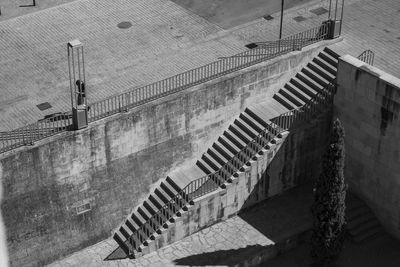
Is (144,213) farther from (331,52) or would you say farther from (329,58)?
(331,52)

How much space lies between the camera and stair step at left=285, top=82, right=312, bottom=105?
148 feet

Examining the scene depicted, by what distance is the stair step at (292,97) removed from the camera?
4503 centimetres

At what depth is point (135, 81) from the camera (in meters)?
43.7

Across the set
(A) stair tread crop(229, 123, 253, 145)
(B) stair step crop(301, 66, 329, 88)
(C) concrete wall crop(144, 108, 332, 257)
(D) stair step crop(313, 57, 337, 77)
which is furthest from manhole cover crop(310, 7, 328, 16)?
(A) stair tread crop(229, 123, 253, 145)

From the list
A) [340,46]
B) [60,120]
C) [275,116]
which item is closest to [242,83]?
[275,116]

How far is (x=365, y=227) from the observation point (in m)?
44.0

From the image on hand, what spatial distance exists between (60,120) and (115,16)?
10229 mm

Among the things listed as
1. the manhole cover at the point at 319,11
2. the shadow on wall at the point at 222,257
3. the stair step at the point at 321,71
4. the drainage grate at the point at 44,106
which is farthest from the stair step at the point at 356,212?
the drainage grate at the point at 44,106

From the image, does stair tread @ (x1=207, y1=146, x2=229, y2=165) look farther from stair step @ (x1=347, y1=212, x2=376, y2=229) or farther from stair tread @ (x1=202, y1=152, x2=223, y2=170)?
stair step @ (x1=347, y1=212, x2=376, y2=229)

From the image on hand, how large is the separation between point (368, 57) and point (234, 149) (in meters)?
7.89

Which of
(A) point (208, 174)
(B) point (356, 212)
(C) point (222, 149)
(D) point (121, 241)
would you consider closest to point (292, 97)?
(C) point (222, 149)

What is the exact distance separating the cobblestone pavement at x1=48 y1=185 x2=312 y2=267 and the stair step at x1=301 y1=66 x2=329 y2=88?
5.43 m

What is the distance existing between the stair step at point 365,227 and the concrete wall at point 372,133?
0.33 metres

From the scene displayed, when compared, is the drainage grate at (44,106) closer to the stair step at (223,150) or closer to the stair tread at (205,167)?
the stair tread at (205,167)
